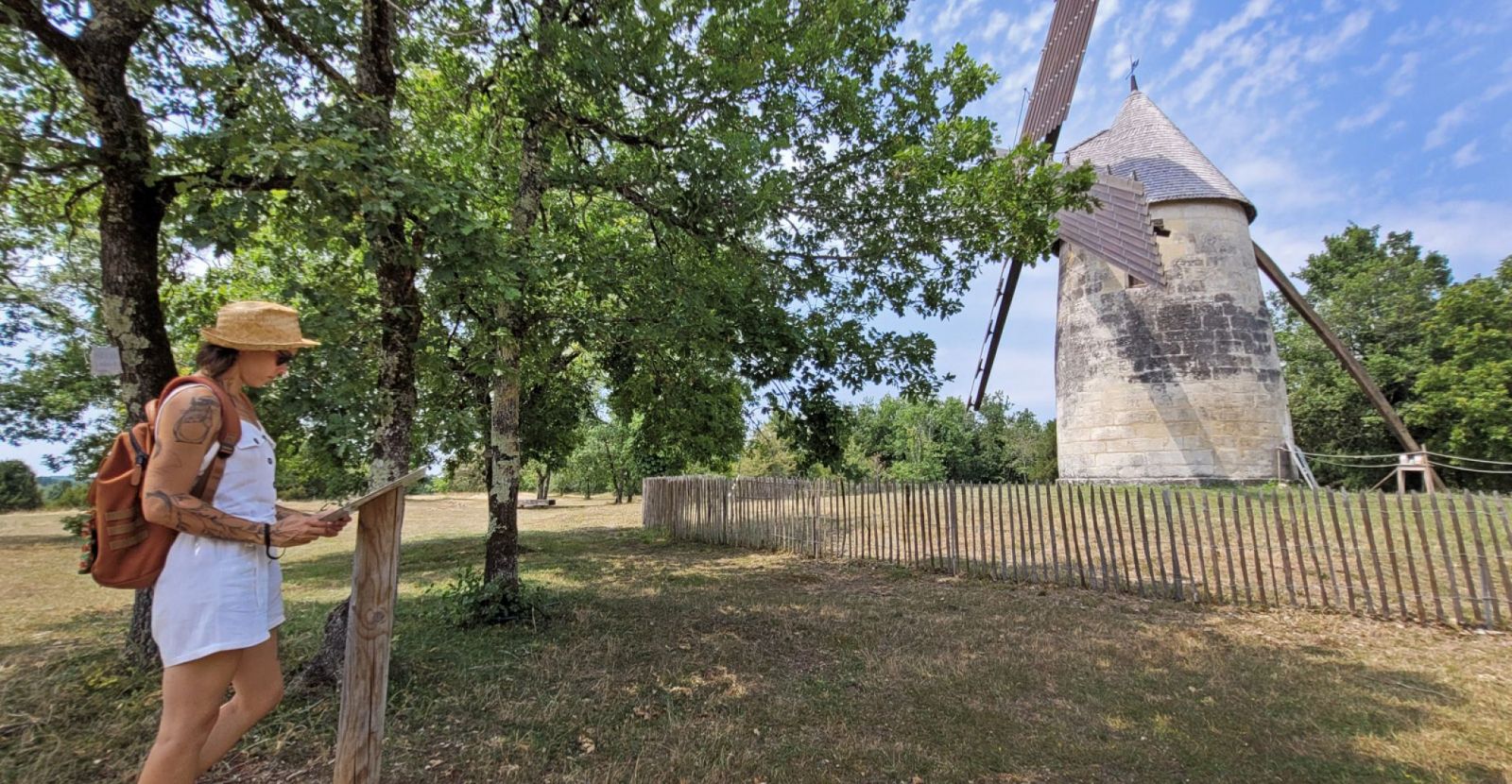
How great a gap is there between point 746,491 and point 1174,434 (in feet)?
34.8

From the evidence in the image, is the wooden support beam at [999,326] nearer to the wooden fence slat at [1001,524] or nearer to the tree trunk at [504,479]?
the wooden fence slat at [1001,524]

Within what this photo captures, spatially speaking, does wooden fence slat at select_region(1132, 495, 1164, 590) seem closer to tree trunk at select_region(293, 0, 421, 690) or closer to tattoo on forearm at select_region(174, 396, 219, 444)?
tree trunk at select_region(293, 0, 421, 690)

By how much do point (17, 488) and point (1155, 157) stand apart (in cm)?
4371

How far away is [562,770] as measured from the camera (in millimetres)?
3236

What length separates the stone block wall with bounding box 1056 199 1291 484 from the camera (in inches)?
587

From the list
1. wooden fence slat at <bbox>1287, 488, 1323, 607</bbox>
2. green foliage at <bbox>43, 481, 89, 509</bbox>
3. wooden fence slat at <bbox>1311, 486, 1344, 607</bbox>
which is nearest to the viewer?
wooden fence slat at <bbox>1311, 486, 1344, 607</bbox>

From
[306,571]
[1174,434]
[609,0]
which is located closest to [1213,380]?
[1174,434]

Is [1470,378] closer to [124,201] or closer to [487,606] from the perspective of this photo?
[487,606]

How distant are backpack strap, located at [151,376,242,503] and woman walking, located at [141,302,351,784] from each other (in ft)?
0.05

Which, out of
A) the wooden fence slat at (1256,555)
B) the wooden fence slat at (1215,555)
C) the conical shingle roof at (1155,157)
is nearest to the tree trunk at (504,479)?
the wooden fence slat at (1215,555)

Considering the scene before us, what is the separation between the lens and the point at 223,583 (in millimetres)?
2041

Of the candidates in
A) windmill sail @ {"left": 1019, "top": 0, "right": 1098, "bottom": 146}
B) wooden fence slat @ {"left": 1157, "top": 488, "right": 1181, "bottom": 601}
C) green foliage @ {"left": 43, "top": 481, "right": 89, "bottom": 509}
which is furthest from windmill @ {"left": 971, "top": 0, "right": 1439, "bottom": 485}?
green foliage @ {"left": 43, "top": 481, "right": 89, "bottom": 509}

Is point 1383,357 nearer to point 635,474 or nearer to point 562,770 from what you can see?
point 635,474

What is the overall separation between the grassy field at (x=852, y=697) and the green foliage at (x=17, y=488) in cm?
2818
